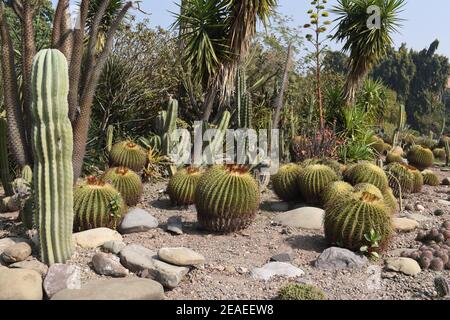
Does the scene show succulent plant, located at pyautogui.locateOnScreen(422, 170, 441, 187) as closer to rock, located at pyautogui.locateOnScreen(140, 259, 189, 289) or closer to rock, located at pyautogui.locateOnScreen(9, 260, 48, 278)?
rock, located at pyautogui.locateOnScreen(140, 259, 189, 289)

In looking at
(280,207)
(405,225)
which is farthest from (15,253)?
(405,225)

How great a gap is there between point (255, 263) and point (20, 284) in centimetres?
217

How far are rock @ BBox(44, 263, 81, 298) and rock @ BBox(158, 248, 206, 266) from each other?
773 millimetres

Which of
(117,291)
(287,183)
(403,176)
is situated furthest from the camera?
(403,176)

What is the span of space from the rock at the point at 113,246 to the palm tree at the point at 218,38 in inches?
216

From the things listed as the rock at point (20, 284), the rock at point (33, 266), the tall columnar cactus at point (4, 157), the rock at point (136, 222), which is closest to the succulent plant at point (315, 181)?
the rock at point (136, 222)

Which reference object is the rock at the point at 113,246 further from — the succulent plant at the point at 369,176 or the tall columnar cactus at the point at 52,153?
the succulent plant at the point at 369,176

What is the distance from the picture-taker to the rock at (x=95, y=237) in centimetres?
504

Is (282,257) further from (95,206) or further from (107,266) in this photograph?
(95,206)

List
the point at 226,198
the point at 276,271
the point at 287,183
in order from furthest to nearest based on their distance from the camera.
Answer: the point at 287,183
the point at 226,198
the point at 276,271

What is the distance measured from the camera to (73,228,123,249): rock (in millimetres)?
5043

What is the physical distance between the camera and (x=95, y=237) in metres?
5.14

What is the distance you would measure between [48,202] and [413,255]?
3.57 meters
